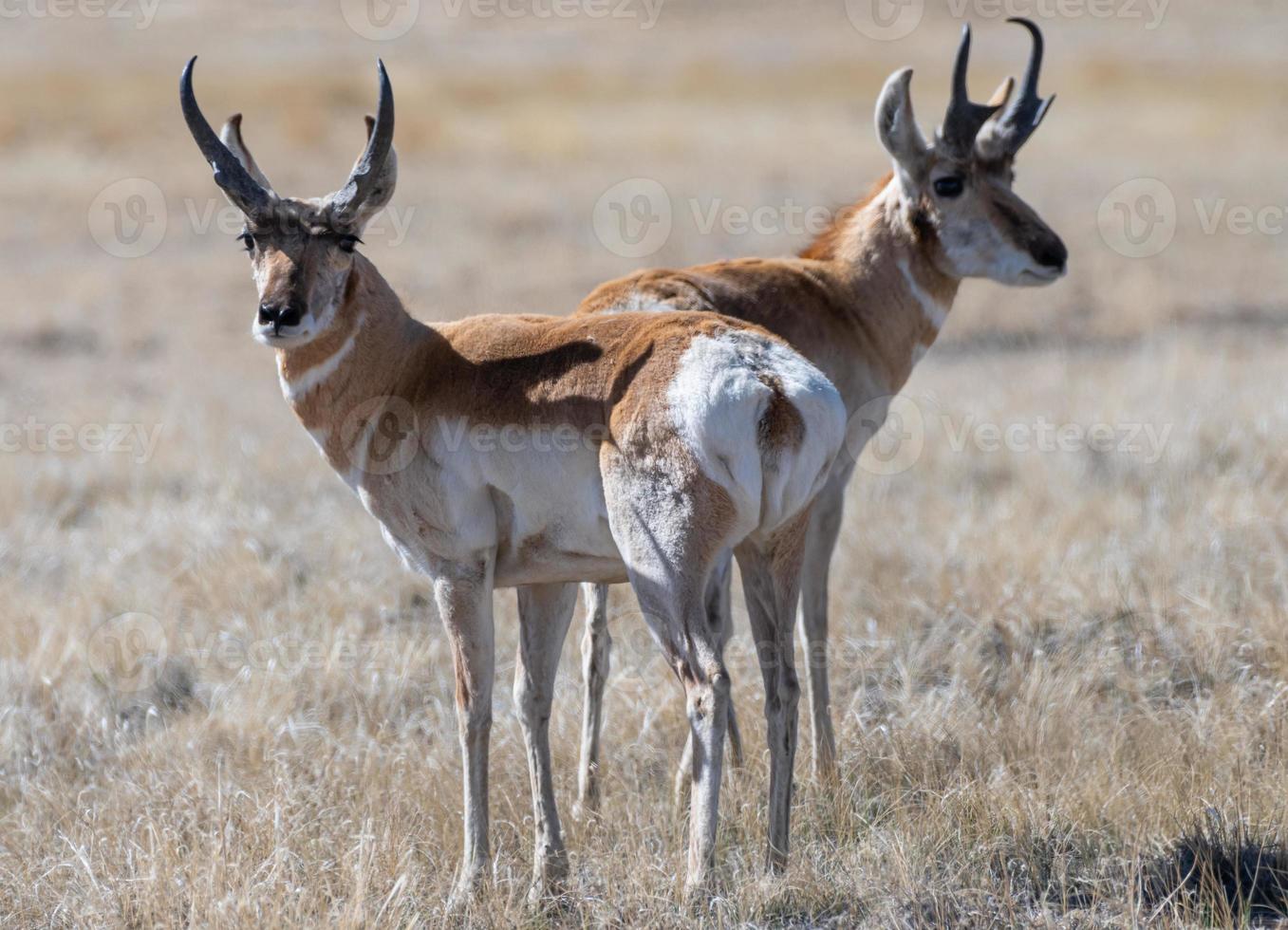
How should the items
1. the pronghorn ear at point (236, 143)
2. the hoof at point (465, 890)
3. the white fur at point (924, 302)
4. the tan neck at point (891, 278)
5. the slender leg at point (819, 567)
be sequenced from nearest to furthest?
the hoof at point (465, 890) < the pronghorn ear at point (236, 143) < the slender leg at point (819, 567) < the tan neck at point (891, 278) < the white fur at point (924, 302)

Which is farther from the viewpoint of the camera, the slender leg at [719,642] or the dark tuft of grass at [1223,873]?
the slender leg at [719,642]

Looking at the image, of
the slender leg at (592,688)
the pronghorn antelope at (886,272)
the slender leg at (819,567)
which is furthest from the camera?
the slender leg at (819,567)

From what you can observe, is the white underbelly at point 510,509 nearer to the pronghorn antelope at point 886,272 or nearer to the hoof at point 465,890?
the hoof at point 465,890

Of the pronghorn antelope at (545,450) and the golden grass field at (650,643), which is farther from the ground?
the pronghorn antelope at (545,450)

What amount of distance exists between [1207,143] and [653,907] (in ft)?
93.6

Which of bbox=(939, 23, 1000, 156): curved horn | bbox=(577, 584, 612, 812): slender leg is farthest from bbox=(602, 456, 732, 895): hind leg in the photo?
bbox=(939, 23, 1000, 156): curved horn

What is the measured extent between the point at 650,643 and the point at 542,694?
190cm

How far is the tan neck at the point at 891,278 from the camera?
257 inches

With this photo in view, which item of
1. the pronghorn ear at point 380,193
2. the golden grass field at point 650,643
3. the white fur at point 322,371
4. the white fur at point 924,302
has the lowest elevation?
the golden grass field at point 650,643

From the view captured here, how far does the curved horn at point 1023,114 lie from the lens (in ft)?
22.1

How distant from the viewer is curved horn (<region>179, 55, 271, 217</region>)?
477 centimetres

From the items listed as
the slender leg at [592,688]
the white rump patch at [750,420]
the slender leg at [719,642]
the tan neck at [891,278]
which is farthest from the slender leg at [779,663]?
the tan neck at [891,278]

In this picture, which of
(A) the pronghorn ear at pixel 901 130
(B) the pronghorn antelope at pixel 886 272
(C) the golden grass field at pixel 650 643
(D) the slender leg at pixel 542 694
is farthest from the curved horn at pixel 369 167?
(A) the pronghorn ear at pixel 901 130

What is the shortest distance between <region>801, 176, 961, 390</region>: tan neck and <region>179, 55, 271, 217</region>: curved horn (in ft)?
9.11
